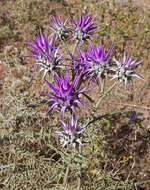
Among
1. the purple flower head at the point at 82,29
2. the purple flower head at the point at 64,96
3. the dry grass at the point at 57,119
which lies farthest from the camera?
the dry grass at the point at 57,119

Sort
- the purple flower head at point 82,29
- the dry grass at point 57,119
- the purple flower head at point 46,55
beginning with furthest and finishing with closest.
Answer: the dry grass at point 57,119 < the purple flower head at point 82,29 < the purple flower head at point 46,55

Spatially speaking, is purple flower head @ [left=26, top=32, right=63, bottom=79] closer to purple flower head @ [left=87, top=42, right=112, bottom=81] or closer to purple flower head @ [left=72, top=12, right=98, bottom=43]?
purple flower head @ [left=87, top=42, right=112, bottom=81]

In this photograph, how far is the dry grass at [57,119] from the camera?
218cm

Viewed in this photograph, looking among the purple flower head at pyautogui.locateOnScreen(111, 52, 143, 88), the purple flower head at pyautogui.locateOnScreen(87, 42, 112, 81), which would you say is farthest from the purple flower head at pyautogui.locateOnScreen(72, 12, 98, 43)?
the purple flower head at pyautogui.locateOnScreen(111, 52, 143, 88)

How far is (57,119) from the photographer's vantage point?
124 inches

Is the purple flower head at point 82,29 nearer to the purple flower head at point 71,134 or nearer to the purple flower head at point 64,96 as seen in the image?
the purple flower head at point 64,96

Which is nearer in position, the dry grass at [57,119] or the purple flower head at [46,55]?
the purple flower head at [46,55]

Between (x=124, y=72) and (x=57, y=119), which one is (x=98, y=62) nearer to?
(x=124, y=72)

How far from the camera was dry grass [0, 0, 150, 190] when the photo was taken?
2182 mm

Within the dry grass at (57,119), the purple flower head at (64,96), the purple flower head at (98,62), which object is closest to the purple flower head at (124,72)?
the purple flower head at (98,62)

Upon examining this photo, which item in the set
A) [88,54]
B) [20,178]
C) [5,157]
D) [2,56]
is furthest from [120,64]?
[2,56]

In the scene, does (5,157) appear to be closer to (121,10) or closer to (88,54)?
(88,54)

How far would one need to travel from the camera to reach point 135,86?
13.5 feet

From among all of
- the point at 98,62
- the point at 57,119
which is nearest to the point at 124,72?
the point at 98,62
